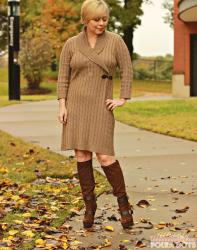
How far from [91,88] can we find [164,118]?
35.5 ft

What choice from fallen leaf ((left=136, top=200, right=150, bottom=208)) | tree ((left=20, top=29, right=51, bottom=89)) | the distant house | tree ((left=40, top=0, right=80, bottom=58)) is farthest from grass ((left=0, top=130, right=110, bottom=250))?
tree ((left=40, top=0, right=80, bottom=58))

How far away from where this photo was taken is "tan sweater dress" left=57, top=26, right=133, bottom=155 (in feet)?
17.7

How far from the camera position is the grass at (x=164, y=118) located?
13.1 m

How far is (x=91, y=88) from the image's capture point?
A: 542cm

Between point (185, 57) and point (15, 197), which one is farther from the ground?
point (185, 57)

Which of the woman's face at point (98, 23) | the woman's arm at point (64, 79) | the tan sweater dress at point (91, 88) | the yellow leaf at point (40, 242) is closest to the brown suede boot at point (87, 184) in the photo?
the tan sweater dress at point (91, 88)

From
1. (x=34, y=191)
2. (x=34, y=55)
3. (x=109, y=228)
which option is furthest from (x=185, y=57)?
(x=109, y=228)

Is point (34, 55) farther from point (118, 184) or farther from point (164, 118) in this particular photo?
point (118, 184)

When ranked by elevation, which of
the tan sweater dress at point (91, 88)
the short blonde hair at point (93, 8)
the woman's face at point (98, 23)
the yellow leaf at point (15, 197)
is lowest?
the yellow leaf at point (15, 197)

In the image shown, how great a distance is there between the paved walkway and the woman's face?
5.34 ft

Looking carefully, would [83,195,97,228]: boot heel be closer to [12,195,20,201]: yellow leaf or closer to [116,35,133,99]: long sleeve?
[116,35,133,99]: long sleeve

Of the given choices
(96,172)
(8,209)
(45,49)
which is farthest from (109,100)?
Result: (45,49)

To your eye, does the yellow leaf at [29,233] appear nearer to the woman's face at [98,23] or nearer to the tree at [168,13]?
the woman's face at [98,23]

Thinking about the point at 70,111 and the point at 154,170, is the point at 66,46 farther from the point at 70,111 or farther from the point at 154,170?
the point at 154,170
